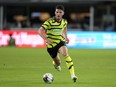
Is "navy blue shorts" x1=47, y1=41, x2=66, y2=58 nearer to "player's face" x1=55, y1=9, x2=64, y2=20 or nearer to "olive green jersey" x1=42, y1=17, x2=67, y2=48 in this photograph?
"olive green jersey" x1=42, y1=17, x2=67, y2=48

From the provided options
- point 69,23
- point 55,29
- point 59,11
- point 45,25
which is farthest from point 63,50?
point 69,23

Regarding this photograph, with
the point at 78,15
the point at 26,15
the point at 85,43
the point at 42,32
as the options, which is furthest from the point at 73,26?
the point at 42,32

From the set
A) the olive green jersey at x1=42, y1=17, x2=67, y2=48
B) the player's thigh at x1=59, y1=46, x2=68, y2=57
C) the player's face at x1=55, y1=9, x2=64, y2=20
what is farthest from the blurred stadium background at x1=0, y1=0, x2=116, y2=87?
the player's face at x1=55, y1=9, x2=64, y2=20

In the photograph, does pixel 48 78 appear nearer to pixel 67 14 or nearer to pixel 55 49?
pixel 55 49

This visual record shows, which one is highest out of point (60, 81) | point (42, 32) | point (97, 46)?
point (42, 32)

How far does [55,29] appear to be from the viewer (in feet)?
55.1

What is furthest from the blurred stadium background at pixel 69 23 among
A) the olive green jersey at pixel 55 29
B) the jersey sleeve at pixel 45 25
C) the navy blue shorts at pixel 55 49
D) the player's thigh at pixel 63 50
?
the player's thigh at pixel 63 50

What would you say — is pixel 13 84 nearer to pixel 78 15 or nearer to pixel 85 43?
pixel 85 43

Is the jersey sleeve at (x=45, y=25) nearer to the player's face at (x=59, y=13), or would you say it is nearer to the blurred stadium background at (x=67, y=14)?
the player's face at (x=59, y=13)

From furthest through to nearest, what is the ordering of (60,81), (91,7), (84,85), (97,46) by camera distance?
1. (91,7)
2. (97,46)
3. (60,81)
4. (84,85)

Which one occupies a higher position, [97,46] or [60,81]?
[60,81]

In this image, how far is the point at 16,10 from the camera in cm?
5262

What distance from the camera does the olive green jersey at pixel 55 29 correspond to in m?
16.7

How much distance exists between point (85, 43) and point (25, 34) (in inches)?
192
